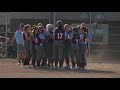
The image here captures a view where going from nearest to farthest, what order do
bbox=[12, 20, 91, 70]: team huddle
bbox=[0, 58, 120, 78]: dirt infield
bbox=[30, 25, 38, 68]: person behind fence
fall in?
bbox=[0, 58, 120, 78]: dirt infield, bbox=[12, 20, 91, 70]: team huddle, bbox=[30, 25, 38, 68]: person behind fence

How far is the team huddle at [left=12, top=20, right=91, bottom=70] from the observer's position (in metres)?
16.4

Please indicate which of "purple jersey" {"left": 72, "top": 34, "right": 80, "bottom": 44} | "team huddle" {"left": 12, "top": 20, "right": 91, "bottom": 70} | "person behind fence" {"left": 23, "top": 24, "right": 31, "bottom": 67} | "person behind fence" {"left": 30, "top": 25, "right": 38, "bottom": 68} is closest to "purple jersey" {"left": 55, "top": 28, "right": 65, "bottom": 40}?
"team huddle" {"left": 12, "top": 20, "right": 91, "bottom": 70}

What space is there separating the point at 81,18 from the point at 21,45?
19.3 feet

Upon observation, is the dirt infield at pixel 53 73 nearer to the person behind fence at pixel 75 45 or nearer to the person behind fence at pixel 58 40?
the person behind fence at pixel 58 40

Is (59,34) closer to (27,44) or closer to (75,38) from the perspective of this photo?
(75,38)

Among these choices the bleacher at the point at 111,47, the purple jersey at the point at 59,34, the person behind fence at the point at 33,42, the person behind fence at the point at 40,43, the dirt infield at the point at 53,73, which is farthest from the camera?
the bleacher at the point at 111,47

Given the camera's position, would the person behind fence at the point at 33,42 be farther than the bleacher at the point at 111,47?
No

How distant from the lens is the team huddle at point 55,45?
647 inches

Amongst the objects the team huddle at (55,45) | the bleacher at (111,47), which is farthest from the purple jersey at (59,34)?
the bleacher at (111,47)

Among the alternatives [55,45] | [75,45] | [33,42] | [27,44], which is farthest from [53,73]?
[27,44]

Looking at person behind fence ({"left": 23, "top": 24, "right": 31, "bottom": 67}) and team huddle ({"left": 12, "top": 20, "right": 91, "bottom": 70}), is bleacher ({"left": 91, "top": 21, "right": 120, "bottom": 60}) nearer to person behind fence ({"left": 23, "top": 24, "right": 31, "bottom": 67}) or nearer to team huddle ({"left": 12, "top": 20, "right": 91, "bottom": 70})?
team huddle ({"left": 12, "top": 20, "right": 91, "bottom": 70})

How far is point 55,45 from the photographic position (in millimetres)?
16375
